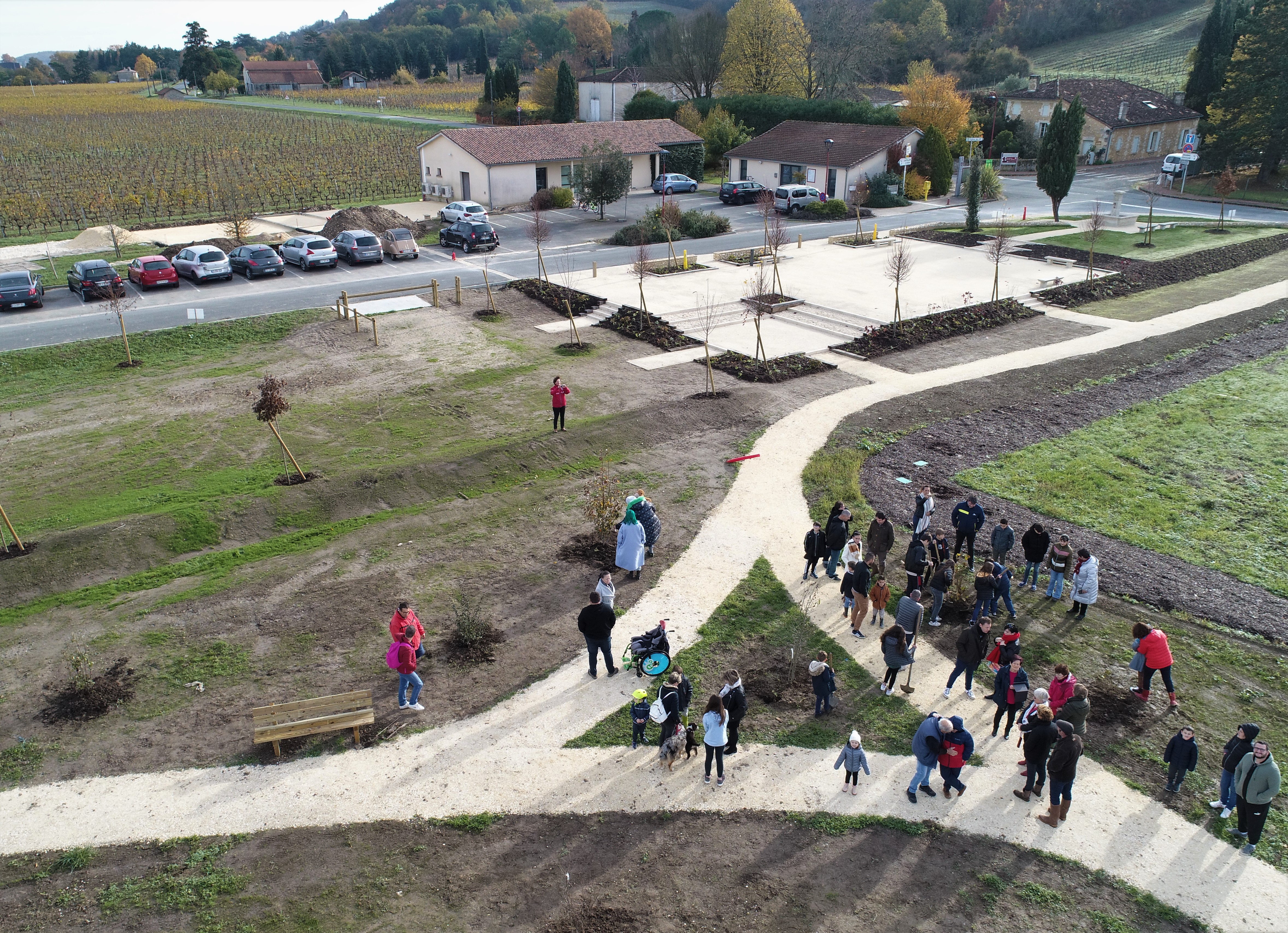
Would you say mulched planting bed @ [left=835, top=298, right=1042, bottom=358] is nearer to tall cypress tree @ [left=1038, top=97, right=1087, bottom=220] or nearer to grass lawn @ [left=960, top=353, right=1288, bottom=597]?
grass lawn @ [left=960, top=353, right=1288, bottom=597]

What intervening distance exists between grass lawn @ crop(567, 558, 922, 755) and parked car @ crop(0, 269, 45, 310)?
29.6 meters

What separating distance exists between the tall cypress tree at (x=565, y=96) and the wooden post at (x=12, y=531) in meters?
62.1

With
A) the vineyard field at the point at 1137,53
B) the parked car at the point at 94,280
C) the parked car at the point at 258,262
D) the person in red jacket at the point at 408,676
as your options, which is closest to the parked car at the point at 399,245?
the parked car at the point at 258,262

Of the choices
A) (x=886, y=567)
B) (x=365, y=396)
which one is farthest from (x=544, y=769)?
(x=365, y=396)

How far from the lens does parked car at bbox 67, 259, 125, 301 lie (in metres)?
32.0

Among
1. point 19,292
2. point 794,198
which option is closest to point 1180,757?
point 19,292

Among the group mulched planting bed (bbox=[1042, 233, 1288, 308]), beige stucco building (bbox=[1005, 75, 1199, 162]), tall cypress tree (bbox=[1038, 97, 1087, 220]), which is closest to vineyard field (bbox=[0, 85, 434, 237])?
tall cypress tree (bbox=[1038, 97, 1087, 220])

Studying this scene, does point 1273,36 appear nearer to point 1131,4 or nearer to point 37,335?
point 37,335

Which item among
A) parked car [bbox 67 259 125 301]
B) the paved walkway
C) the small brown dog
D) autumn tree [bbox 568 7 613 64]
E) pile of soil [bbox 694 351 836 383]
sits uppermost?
autumn tree [bbox 568 7 613 64]

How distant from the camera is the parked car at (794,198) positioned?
49.6 m

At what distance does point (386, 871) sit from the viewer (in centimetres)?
907

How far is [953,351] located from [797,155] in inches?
1235

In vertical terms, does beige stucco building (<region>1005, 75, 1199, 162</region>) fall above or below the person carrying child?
above

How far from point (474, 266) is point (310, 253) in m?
6.66
